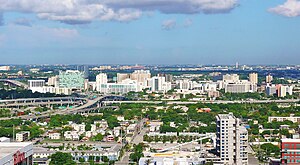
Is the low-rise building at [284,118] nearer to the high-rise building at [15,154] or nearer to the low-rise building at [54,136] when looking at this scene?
the low-rise building at [54,136]

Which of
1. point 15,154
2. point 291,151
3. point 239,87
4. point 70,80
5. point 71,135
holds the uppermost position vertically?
point 15,154

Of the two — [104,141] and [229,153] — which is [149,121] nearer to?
[104,141]

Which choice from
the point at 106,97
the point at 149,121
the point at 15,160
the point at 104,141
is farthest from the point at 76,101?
the point at 15,160

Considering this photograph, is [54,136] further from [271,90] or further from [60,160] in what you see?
[271,90]

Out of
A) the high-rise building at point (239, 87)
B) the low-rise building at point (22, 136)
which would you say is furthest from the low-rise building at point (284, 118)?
the high-rise building at point (239, 87)

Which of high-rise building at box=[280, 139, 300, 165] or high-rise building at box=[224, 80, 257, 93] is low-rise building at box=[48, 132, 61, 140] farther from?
high-rise building at box=[224, 80, 257, 93]

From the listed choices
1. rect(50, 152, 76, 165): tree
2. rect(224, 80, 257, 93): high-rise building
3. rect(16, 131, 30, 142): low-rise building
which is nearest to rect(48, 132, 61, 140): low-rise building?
rect(16, 131, 30, 142): low-rise building

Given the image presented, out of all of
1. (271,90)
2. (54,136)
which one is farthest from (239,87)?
(54,136)
